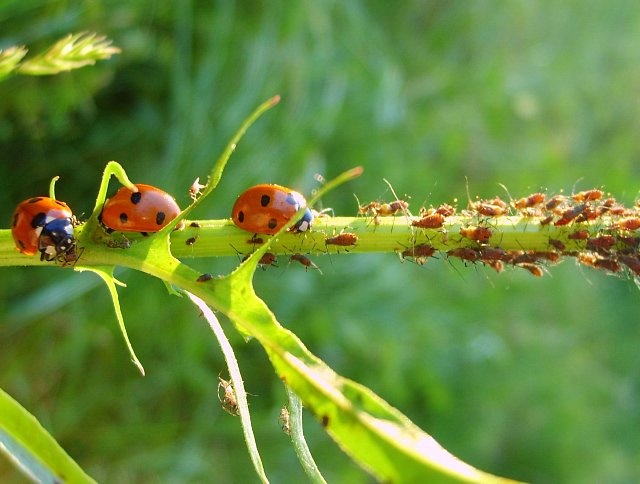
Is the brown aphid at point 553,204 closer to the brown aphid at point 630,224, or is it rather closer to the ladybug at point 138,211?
the brown aphid at point 630,224

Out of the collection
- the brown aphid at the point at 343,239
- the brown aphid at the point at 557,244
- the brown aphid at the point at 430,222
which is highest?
the brown aphid at the point at 557,244

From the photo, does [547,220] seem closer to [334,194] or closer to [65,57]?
[65,57]

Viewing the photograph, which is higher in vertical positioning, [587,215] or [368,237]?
[587,215]

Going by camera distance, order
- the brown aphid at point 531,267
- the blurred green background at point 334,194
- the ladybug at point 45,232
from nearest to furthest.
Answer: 1. the ladybug at point 45,232
2. the brown aphid at point 531,267
3. the blurred green background at point 334,194

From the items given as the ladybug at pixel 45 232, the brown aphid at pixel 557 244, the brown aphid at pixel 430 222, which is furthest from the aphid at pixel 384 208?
the ladybug at pixel 45 232

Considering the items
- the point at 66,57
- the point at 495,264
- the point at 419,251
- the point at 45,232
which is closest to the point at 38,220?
the point at 45,232

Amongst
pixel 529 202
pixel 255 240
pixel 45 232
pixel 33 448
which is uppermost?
pixel 529 202
